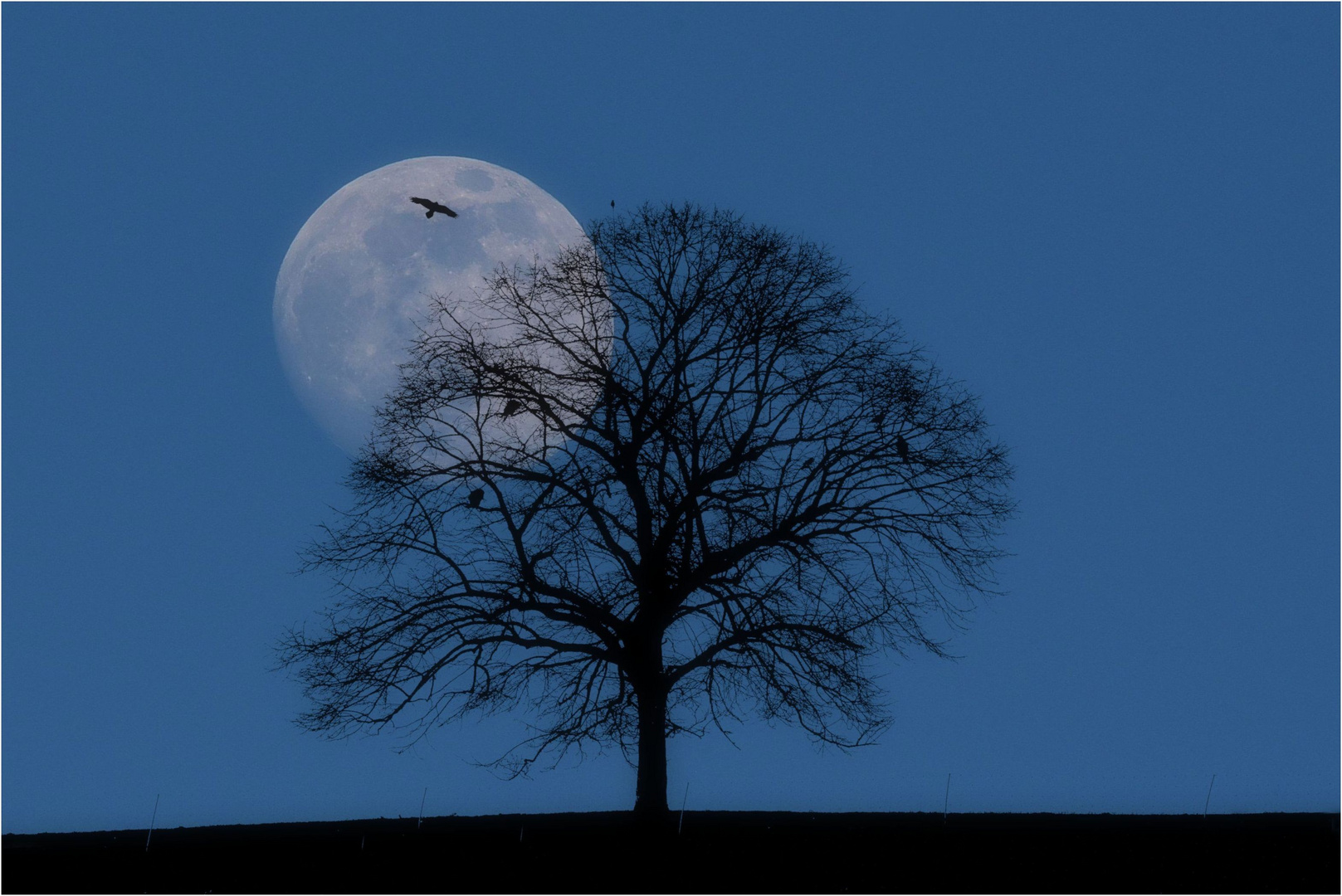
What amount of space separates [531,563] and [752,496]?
358cm

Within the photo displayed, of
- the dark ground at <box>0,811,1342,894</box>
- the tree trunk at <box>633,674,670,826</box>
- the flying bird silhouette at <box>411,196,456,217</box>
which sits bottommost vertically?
the dark ground at <box>0,811,1342,894</box>

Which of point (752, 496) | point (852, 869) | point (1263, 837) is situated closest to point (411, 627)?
point (752, 496)

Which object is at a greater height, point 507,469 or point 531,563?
point 507,469

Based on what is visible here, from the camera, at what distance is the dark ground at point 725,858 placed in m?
15.4

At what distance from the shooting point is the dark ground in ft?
50.4

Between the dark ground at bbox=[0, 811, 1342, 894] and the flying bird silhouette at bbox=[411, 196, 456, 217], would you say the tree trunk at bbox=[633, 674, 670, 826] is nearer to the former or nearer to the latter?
the dark ground at bbox=[0, 811, 1342, 894]

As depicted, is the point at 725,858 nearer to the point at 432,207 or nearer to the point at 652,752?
the point at 652,752

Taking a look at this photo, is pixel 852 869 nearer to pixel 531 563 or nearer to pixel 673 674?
pixel 673 674

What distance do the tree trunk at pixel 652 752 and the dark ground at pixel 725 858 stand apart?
24.6 inches

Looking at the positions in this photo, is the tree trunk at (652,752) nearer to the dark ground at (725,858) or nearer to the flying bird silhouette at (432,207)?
the dark ground at (725,858)

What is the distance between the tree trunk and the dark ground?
626 millimetres

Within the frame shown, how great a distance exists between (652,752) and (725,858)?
4.03 metres

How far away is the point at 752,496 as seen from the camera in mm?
20922

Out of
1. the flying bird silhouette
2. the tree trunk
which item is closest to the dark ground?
the tree trunk
